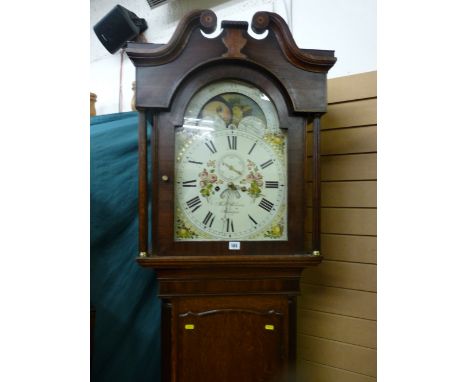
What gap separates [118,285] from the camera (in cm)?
136

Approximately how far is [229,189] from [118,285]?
705mm

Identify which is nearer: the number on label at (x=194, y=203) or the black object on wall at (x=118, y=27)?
the number on label at (x=194, y=203)

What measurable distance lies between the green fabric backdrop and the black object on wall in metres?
0.63

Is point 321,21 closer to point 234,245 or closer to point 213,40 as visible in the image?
point 213,40

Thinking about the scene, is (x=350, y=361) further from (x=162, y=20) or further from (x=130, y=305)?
(x=162, y=20)

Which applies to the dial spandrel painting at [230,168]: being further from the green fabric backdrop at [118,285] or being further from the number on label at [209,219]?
the green fabric backdrop at [118,285]

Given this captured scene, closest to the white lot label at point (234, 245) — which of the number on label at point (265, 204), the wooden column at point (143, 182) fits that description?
the number on label at point (265, 204)

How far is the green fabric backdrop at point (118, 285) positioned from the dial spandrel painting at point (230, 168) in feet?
1.74

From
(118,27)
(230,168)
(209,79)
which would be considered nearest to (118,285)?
(230,168)

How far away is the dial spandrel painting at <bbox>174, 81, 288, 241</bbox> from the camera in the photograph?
3.12 feet

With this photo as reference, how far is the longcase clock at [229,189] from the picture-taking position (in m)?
0.93

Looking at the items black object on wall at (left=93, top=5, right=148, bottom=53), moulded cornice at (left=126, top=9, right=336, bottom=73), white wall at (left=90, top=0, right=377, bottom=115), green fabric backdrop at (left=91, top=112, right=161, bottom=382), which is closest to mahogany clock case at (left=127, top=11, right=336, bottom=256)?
moulded cornice at (left=126, top=9, right=336, bottom=73)

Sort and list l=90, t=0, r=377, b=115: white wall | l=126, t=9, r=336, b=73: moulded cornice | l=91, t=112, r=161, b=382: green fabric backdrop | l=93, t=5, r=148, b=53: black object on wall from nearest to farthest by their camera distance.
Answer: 1. l=126, t=9, r=336, b=73: moulded cornice
2. l=90, t=0, r=377, b=115: white wall
3. l=91, t=112, r=161, b=382: green fabric backdrop
4. l=93, t=5, r=148, b=53: black object on wall

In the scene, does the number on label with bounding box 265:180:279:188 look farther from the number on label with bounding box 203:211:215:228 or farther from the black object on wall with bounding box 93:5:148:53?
the black object on wall with bounding box 93:5:148:53
